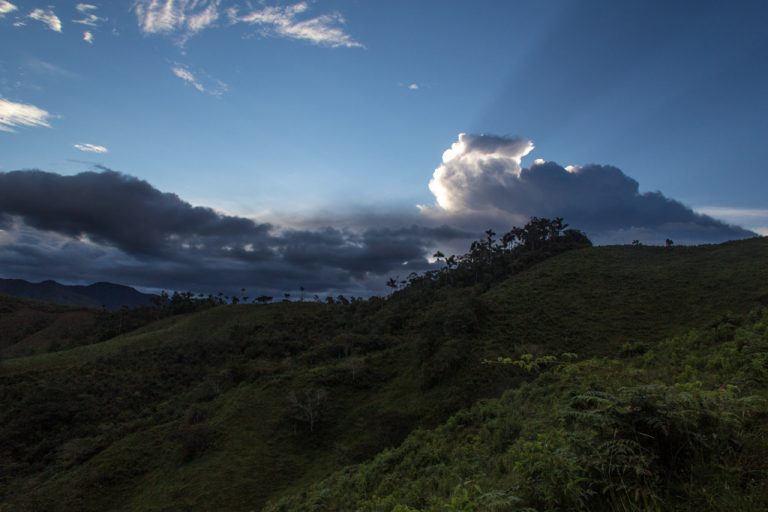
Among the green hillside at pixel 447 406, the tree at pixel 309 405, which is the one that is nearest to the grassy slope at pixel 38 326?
the green hillside at pixel 447 406

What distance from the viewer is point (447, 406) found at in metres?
33.2

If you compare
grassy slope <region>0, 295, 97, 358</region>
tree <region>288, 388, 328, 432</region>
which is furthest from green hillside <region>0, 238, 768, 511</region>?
grassy slope <region>0, 295, 97, 358</region>

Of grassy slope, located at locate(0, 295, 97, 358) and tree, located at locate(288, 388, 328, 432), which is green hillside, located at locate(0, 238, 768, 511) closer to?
tree, located at locate(288, 388, 328, 432)

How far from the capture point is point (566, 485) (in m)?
5.05

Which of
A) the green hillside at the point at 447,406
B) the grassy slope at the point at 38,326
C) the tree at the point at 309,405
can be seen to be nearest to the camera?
the green hillside at the point at 447,406

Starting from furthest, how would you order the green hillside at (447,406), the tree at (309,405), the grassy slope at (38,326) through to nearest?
1. the grassy slope at (38,326)
2. the tree at (309,405)
3. the green hillside at (447,406)

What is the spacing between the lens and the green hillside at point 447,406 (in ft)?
17.5

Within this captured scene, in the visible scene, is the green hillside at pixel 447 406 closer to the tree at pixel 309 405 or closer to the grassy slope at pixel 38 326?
the tree at pixel 309 405

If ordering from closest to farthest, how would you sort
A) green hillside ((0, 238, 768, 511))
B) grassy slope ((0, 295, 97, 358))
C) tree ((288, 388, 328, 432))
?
green hillside ((0, 238, 768, 511)) → tree ((288, 388, 328, 432)) → grassy slope ((0, 295, 97, 358))

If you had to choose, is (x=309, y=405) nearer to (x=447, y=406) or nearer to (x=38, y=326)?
(x=447, y=406)

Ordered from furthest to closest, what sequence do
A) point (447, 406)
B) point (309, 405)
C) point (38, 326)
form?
1. point (38, 326)
2. point (309, 405)
3. point (447, 406)

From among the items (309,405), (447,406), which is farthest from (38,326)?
(447,406)

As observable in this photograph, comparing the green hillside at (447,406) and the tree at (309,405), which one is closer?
the green hillside at (447,406)

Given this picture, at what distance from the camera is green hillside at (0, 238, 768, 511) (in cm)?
534
